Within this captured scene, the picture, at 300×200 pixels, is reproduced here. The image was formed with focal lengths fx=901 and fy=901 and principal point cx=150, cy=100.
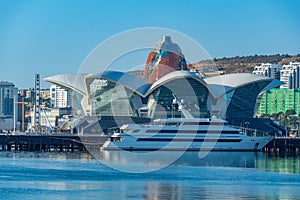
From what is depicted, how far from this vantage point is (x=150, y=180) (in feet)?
173

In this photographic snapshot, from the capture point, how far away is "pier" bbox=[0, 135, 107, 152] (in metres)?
94.1

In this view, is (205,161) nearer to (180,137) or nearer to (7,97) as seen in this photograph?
(180,137)

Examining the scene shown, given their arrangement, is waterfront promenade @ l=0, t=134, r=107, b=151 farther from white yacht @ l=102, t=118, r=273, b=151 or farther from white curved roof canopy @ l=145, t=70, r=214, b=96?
white curved roof canopy @ l=145, t=70, r=214, b=96

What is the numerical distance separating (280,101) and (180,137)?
76795mm

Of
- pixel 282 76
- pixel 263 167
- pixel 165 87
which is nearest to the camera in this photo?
pixel 263 167

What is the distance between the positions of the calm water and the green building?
8548 cm

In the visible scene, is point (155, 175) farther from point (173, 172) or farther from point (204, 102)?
point (204, 102)

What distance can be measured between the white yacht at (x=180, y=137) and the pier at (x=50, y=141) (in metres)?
7.78

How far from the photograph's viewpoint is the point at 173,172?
193 ft

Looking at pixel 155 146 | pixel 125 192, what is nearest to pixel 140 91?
pixel 155 146

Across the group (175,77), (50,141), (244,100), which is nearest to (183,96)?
(175,77)

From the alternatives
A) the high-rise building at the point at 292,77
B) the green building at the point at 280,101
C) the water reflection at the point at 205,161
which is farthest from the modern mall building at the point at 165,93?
the high-rise building at the point at 292,77

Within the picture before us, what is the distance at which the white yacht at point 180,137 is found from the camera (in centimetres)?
8562

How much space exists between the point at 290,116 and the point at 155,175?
95062 mm
